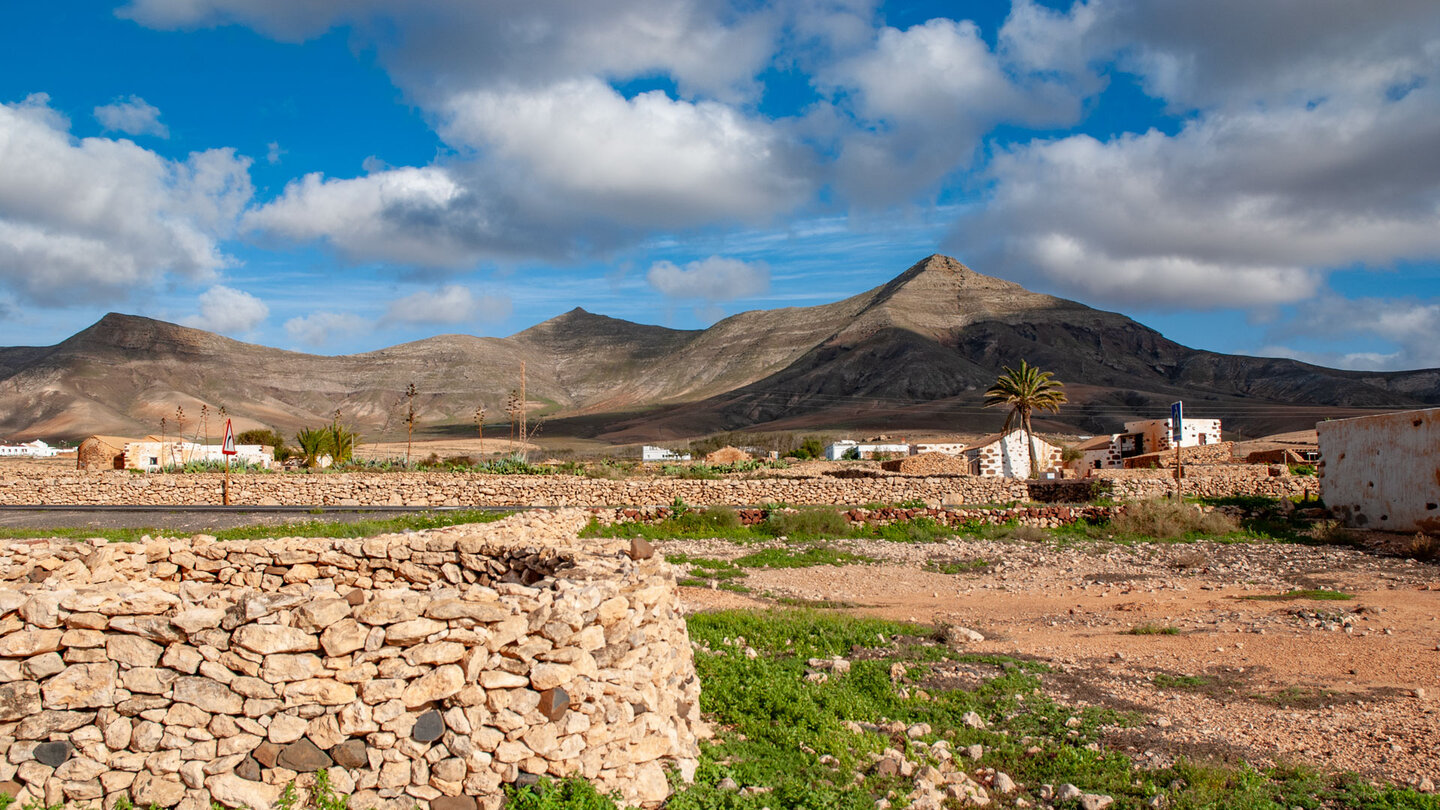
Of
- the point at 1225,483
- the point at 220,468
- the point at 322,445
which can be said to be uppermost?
the point at 322,445

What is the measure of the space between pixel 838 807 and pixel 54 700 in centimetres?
446

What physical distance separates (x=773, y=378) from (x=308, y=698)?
137927 millimetres

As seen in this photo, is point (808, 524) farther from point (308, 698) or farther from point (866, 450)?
point (866, 450)

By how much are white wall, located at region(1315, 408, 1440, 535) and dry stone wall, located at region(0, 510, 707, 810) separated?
21.7 metres

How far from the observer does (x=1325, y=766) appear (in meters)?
6.05

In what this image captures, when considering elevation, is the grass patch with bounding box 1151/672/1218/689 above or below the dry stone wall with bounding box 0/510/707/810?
below

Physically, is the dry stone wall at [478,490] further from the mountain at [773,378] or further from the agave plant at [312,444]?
the mountain at [773,378]

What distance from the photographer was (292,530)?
16.9 meters

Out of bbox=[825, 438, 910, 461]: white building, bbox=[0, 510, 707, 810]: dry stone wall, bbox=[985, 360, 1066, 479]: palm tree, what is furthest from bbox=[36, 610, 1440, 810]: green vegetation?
bbox=[825, 438, 910, 461]: white building

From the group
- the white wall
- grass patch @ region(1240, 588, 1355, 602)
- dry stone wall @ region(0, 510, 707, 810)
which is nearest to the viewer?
dry stone wall @ region(0, 510, 707, 810)

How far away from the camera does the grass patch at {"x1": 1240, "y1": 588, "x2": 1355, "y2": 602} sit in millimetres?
13095

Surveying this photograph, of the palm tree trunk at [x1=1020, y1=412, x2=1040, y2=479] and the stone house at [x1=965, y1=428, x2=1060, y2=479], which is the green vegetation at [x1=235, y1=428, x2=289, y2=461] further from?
the palm tree trunk at [x1=1020, y1=412, x2=1040, y2=479]

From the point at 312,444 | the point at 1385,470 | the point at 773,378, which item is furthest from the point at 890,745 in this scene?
the point at 773,378

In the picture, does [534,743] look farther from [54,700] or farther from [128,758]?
[54,700]
